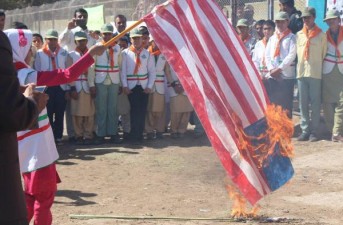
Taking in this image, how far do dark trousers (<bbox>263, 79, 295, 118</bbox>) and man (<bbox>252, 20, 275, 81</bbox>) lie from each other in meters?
0.19

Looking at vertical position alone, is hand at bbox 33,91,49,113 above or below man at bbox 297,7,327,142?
above

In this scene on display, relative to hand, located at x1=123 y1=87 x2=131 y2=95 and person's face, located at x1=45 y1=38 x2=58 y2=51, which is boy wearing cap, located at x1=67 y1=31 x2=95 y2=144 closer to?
person's face, located at x1=45 y1=38 x2=58 y2=51

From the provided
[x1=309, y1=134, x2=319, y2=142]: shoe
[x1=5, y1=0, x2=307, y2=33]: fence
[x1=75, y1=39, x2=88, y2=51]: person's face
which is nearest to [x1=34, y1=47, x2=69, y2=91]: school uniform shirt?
[x1=75, y1=39, x2=88, y2=51]: person's face

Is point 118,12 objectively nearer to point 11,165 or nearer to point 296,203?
point 296,203

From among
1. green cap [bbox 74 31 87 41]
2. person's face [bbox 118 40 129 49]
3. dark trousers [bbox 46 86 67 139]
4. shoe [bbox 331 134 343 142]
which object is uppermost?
green cap [bbox 74 31 87 41]

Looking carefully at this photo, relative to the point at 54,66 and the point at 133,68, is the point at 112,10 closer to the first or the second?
the point at 133,68

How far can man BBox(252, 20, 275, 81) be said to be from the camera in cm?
1145

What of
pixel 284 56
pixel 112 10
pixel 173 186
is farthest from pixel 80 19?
pixel 173 186

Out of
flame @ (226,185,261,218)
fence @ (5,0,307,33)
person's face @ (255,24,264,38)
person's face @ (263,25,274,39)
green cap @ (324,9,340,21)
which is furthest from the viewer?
fence @ (5,0,307,33)

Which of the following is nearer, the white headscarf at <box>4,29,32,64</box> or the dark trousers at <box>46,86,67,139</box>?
the white headscarf at <box>4,29,32,64</box>

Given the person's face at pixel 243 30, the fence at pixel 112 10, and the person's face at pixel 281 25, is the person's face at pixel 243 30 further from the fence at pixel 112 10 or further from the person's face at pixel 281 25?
the fence at pixel 112 10

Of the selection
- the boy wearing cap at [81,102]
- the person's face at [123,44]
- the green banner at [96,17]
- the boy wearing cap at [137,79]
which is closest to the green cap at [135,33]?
the boy wearing cap at [137,79]

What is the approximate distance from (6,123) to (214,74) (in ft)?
8.86

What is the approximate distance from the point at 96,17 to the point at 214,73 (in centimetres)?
1083
